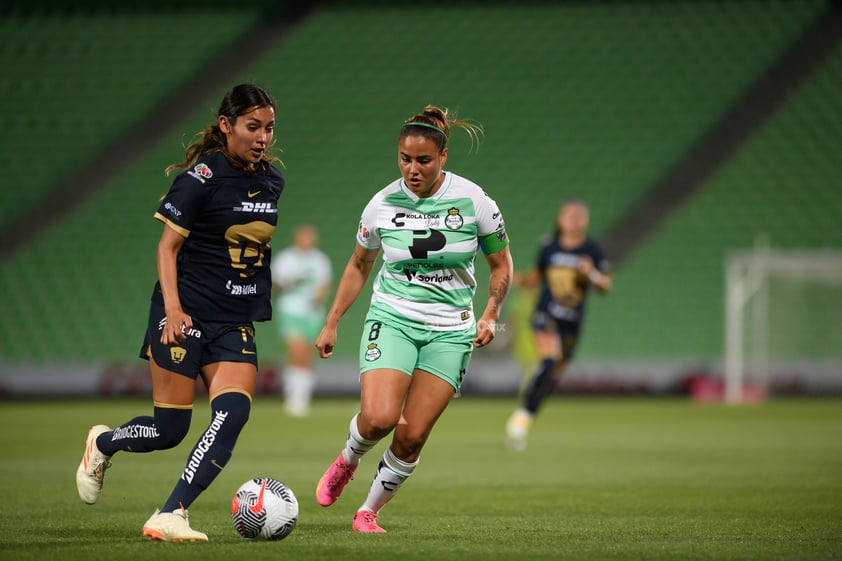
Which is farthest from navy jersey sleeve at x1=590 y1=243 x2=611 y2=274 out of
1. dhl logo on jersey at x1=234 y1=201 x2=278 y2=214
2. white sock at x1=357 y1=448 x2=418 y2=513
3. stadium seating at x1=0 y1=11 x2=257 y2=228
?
stadium seating at x1=0 y1=11 x2=257 y2=228

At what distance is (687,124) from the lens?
24.0 m

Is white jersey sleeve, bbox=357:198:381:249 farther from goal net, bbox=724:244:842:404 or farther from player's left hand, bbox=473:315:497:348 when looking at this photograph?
goal net, bbox=724:244:842:404

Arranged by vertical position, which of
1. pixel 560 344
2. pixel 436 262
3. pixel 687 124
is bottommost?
pixel 560 344


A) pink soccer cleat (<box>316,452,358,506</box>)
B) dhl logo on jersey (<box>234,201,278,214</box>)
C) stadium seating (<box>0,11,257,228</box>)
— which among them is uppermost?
stadium seating (<box>0,11,257,228</box>)

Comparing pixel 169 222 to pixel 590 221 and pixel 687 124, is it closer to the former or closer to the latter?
pixel 590 221

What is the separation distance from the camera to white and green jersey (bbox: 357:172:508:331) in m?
6.55

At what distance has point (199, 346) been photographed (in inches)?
240

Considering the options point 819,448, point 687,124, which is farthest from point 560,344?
point 687,124

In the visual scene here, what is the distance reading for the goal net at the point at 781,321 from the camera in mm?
21094

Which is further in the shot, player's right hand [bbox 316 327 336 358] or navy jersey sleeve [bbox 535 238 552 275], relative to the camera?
navy jersey sleeve [bbox 535 238 552 275]

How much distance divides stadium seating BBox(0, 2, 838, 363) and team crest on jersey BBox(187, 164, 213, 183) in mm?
16357

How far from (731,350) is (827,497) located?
1308cm

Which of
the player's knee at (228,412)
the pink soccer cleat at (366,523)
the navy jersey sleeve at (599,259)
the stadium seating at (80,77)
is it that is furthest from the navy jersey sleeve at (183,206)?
the stadium seating at (80,77)

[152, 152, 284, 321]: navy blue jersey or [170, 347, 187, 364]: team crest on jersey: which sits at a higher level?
[152, 152, 284, 321]: navy blue jersey
